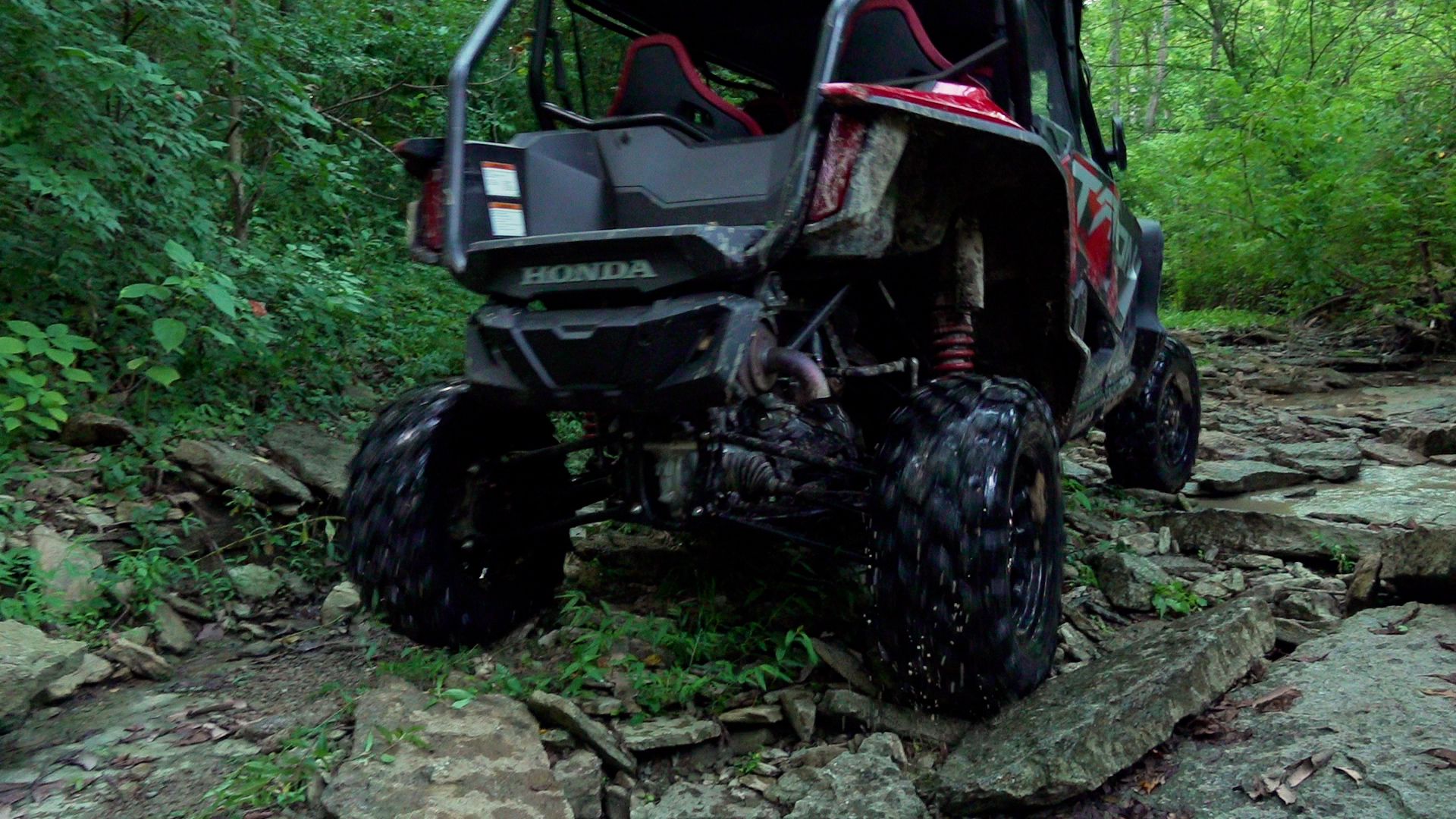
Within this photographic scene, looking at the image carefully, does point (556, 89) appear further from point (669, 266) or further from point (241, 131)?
point (241, 131)

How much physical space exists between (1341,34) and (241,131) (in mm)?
13915

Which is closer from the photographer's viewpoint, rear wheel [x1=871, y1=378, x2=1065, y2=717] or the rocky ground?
the rocky ground

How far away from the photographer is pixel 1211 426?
7.58m

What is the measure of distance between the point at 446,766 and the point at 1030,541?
1.66 meters

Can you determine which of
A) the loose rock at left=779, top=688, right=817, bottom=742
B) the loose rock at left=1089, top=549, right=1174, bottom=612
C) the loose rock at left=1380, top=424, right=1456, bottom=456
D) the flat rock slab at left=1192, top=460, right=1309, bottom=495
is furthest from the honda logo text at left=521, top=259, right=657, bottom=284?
the loose rock at left=1380, top=424, right=1456, bottom=456

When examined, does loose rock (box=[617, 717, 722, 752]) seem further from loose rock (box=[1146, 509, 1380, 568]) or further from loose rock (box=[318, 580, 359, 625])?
loose rock (box=[1146, 509, 1380, 568])

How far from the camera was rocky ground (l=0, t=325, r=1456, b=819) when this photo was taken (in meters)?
2.47

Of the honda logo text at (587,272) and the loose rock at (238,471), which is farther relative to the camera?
the loose rock at (238,471)

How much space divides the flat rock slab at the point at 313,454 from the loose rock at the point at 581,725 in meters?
1.97

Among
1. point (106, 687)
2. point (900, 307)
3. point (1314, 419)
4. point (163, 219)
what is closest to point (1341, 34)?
point (1314, 419)

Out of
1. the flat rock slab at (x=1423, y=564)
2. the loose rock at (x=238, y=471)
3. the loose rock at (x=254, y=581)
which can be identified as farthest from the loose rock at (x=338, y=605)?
the flat rock slab at (x=1423, y=564)

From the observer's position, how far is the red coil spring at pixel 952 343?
335cm

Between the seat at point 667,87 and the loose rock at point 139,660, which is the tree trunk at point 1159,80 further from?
the loose rock at point 139,660

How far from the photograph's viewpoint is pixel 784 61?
4312mm
